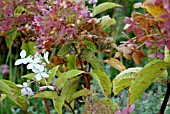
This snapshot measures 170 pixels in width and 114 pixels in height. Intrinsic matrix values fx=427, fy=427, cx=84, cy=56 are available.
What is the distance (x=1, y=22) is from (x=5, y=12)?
0.04 m

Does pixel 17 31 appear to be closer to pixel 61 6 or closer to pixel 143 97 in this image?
pixel 61 6

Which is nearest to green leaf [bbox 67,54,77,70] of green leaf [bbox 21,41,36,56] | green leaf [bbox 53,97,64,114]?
green leaf [bbox 53,97,64,114]

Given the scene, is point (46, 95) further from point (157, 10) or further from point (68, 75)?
point (157, 10)

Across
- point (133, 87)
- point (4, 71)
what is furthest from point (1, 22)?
point (4, 71)

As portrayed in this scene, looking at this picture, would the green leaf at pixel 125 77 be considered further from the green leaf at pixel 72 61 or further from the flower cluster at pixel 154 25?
the green leaf at pixel 72 61

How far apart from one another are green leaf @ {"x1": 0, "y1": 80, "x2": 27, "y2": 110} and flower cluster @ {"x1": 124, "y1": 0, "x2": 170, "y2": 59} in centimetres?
37

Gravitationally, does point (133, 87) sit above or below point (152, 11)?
below

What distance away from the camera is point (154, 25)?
88 centimetres

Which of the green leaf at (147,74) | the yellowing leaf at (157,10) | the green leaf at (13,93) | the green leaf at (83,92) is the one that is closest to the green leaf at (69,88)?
the green leaf at (83,92)

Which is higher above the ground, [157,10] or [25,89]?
[157,10]

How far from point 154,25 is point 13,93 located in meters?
0.44

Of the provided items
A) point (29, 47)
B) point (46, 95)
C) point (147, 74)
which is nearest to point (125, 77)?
point (147, 74)

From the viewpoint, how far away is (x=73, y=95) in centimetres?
120

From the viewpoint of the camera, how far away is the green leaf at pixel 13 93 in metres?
1.11
